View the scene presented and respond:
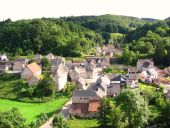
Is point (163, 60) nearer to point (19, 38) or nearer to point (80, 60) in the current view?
point (80, 60)

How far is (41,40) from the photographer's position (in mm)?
104250

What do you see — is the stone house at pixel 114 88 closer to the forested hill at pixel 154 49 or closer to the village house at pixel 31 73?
the village house at pixel 31 73

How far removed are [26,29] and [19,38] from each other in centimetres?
415

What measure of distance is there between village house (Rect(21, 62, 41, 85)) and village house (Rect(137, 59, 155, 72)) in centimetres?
1995

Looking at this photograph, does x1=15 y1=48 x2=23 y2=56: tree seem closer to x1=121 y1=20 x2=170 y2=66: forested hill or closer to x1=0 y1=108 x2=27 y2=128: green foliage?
x1=121 y1=20 x2=170 y2=66: forested hill

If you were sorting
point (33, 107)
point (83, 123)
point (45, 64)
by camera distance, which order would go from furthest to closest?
point (45, 64)
point (33, 107)
point (83, 123)

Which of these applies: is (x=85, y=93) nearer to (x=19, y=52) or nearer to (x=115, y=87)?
(x=115, y=87)

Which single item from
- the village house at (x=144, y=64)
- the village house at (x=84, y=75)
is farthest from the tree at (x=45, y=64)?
the village house at (x=144, y=64)

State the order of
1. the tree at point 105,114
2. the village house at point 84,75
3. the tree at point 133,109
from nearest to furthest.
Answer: the tree at point 133,109
the tree at point 105,114
the village house at point 84,75

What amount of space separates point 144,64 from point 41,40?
118 ft

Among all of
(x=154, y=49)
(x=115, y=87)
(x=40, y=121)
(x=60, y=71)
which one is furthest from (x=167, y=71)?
(x=40, y=121)

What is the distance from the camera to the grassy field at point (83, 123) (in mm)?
47781

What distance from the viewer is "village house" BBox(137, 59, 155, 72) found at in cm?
7594

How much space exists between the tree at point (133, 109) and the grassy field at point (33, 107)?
13113 mm
